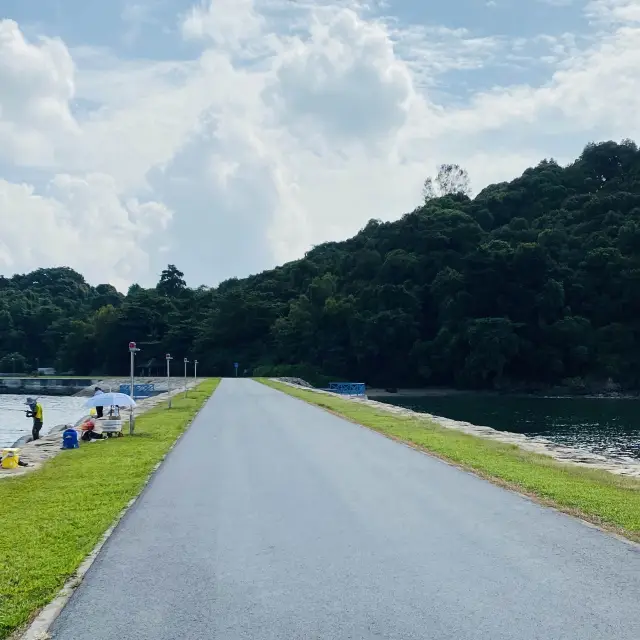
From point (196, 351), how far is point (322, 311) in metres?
18.8

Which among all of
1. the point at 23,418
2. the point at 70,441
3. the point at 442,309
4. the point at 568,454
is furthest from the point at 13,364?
the point at 568,454

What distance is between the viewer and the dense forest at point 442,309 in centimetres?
7888

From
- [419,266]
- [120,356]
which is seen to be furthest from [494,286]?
[120,356]

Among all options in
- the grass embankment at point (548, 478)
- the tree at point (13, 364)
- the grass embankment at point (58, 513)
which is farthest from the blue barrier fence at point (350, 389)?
the tree at point (13, 364)

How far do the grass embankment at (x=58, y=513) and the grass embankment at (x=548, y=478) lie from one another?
6.01 m

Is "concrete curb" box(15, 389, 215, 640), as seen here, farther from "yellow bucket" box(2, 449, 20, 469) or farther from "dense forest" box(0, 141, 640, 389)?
"dense forest" box(0, 141, 640, 389)

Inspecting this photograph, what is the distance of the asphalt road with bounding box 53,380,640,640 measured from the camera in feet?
17.8

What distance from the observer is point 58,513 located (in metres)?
9.52

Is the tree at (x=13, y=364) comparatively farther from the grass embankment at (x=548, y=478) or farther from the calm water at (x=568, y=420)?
the grass embankment at (x=548, y=478)

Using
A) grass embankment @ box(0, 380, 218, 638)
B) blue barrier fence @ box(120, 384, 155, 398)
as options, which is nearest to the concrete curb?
grass embankment @ box(0, 380, 218, 638)

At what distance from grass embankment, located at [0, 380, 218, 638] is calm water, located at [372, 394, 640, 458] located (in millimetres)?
19727

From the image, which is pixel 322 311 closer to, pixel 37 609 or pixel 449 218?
pixel 449 218

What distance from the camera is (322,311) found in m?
93.6

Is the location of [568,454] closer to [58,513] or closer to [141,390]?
[58,513]
